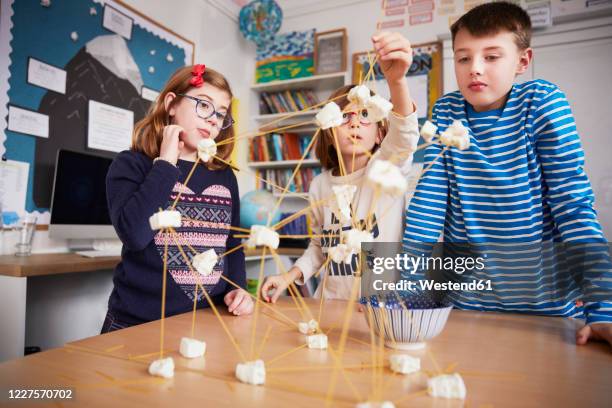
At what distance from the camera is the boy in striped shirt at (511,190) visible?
0.80 metres

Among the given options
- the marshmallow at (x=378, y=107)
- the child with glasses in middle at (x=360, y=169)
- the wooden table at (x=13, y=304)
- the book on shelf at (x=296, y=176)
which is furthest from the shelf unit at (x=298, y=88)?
the marshmallow at (x=378, y=107)

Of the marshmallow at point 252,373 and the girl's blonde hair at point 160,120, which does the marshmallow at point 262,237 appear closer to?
the marshmallow at point 252,373

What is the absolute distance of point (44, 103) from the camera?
2.01m

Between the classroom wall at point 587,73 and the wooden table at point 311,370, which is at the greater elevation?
the classroom wall at point 587,73

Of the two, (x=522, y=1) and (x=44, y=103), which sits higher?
(x=522, y=1)

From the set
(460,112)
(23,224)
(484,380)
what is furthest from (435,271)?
(23,224)

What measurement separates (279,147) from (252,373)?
10.0ft

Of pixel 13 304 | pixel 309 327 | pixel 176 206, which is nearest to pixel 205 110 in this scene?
pixel 176 206

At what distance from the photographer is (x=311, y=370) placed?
508 mm

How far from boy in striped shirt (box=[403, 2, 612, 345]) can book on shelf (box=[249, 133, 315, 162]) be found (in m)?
2.37

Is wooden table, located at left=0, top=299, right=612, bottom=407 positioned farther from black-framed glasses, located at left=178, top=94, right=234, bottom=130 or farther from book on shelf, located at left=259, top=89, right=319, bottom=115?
book on shelf, located at left=259, top=89, right=319, bottom=115

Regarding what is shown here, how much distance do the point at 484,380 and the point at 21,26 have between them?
94.0 inches

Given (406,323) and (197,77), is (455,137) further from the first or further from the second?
(197,77)

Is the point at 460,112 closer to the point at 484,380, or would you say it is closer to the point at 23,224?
the point at 484,380
